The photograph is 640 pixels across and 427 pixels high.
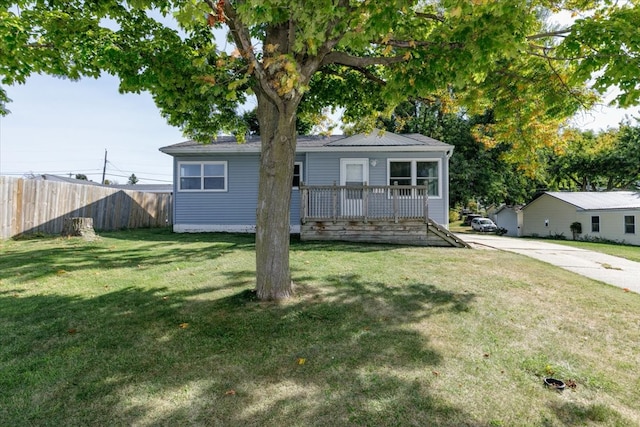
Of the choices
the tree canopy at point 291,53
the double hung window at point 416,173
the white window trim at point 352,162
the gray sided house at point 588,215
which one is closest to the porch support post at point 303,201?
the white window trim at point 352,162

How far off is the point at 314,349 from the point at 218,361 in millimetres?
919

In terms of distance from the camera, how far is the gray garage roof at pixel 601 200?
1941cm

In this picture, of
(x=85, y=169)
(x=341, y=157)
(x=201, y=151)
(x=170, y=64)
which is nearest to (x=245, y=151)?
(x=201, y=151)

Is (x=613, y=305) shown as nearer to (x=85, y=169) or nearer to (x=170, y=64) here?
(x=170, y=64)

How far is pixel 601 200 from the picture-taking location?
68.7 feet

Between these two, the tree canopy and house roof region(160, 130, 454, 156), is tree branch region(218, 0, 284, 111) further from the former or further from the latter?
house roof region(160, 130, 454, 156)

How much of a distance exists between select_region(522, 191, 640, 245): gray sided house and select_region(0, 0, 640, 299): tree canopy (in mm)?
18285

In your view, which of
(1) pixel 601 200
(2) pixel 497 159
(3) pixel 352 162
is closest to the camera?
(3) pixel 352 162

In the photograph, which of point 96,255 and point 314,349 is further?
point 96,255

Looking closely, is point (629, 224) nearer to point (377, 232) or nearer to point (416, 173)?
point (416, 173)

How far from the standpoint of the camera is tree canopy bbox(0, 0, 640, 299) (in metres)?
3.46

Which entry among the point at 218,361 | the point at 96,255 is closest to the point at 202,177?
the point at 96,255

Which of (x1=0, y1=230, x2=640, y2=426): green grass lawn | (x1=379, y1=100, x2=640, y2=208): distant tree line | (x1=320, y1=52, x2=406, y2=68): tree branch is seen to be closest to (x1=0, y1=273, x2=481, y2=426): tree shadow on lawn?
(x1=0, y1=230, x2=640, y2=426): green grass lawn

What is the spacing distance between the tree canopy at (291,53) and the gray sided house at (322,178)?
571cm
